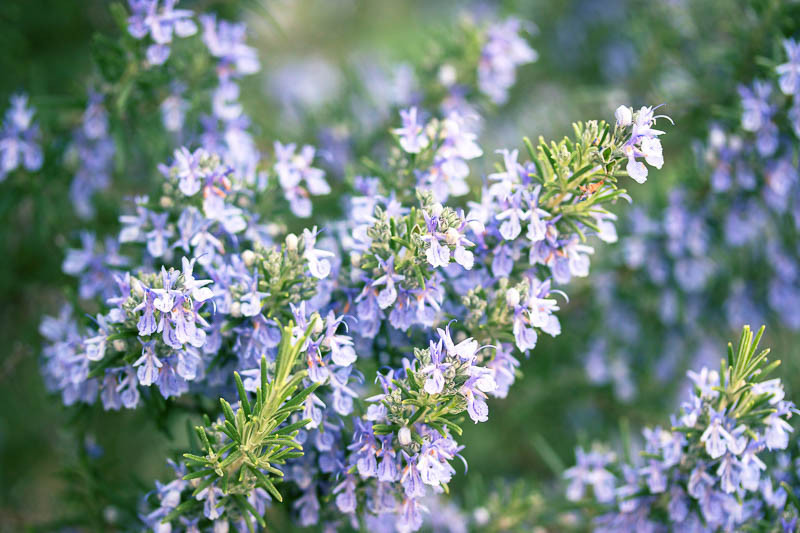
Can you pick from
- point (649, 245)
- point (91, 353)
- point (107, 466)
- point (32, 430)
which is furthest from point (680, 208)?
point (32, 430)

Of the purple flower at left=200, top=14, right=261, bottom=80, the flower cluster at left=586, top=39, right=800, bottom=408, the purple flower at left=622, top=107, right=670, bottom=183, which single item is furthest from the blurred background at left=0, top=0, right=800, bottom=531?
the purple flower at left=622, top=107, right=670, bottom=183

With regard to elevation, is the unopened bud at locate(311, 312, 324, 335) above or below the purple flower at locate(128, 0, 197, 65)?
below

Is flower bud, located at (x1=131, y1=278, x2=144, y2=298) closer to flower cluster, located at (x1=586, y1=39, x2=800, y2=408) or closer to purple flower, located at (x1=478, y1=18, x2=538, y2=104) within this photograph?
purple flower, located at (x1=478, y1=18, x2=538, y2=104)

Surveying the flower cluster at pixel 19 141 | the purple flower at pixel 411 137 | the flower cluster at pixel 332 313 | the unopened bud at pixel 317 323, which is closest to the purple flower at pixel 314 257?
the flower cluster at pixel 332 313

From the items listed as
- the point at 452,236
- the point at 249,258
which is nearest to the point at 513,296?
the point at 452,236

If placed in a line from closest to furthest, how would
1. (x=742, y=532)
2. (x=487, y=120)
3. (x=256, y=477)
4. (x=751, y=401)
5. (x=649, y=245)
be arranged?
(x=256, y=477) < (x=751, y=401) < (x=742, y=532) < (x=649, y=245) < (x=487, y=120)

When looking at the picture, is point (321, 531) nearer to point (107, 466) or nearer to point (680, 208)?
point (107, 466)
